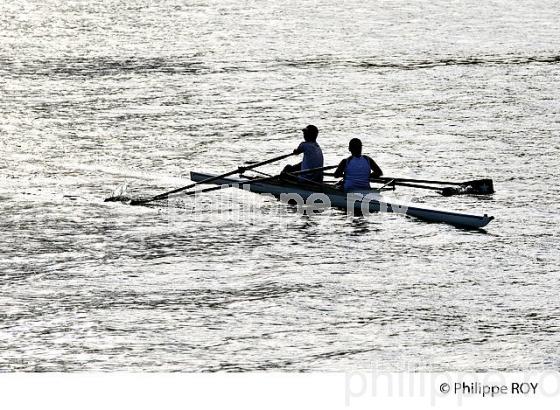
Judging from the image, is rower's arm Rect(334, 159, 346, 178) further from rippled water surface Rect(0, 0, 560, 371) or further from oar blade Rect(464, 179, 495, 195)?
oar blade Rect(464, 179, 495, 195)

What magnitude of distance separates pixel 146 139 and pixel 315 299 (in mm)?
16929

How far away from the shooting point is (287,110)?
43.6 metres

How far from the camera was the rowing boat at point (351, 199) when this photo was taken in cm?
2720

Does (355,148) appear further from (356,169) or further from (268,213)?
(268,213)

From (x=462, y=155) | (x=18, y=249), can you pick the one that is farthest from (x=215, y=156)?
(x=18, y=249)

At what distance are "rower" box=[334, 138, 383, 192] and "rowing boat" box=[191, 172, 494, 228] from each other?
0.59 feet

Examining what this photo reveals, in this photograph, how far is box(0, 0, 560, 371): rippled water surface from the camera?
67.7 ft

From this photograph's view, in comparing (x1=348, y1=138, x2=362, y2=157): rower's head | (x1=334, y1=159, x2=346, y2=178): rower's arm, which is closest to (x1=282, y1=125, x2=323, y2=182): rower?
(x1=334, y1=159, x2=346, y2=178): rower's arm

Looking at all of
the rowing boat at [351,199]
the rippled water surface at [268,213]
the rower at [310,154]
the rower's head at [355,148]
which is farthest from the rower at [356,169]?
the rippled water surface at [268,213]

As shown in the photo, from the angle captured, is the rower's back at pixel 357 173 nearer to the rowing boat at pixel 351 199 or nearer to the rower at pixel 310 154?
the rowing boat at pixel 351 199

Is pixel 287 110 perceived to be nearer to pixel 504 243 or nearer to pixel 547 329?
pixel 504 243

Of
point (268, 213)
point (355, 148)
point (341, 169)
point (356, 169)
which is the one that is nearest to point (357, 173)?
point (356, 169)

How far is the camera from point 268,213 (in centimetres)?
2900

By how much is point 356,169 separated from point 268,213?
2.60m
